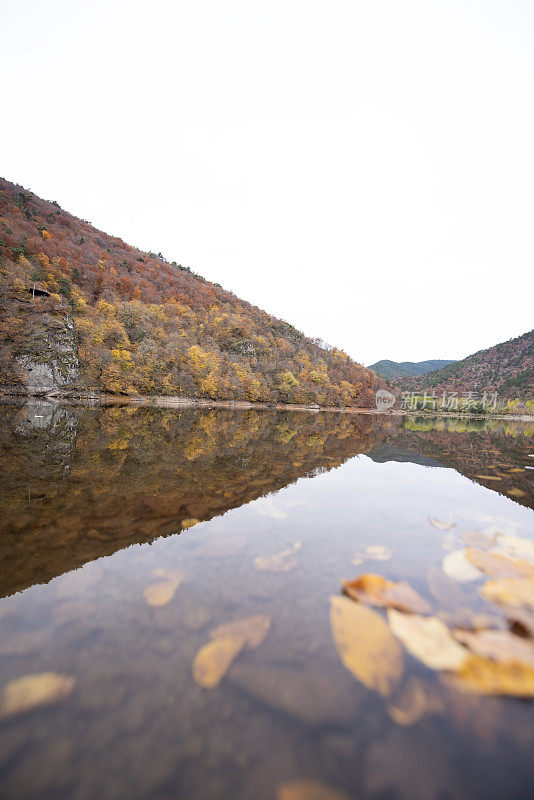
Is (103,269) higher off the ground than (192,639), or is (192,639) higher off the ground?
(103,269)

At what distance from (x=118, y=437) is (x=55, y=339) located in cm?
3571

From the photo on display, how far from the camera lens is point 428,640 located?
2.72 meters

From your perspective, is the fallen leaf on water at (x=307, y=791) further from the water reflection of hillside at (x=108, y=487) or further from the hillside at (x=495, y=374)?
the hillside at (x=495, y=374)

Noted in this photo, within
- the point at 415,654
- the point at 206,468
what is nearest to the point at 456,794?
the point at 415,654

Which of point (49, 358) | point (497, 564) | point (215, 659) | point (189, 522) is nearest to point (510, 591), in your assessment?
point (497, 564)

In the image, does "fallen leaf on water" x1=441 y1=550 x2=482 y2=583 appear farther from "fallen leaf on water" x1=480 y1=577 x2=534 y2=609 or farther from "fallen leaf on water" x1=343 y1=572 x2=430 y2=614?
"fallen leaf on water" x1=343 y1=572 x2=430 y2=614

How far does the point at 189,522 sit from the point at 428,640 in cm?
357

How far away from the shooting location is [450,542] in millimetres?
4785

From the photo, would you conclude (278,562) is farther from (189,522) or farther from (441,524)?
(441,524)

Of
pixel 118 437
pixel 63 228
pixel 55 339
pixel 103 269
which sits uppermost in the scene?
pixel 63 228

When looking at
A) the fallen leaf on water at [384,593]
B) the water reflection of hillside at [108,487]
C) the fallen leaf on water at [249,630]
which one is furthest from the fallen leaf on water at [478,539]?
the water reflection of hillside at [108,487]

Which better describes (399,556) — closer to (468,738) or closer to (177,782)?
(468,738)

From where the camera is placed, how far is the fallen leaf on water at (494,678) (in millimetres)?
2238

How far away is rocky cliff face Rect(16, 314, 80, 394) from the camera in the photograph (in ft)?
122
